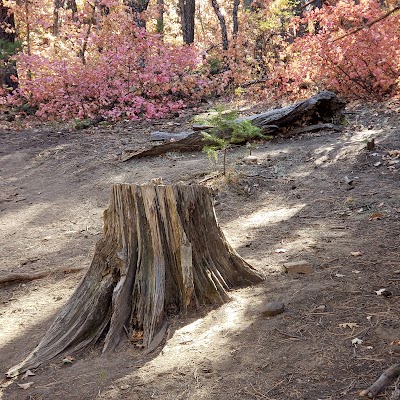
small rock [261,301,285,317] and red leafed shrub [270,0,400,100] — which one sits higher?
red leafed shrub [270,0,400,100]

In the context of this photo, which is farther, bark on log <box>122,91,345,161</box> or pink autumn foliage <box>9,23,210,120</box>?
pink autumn foliage <box>9,23,210,120</box>

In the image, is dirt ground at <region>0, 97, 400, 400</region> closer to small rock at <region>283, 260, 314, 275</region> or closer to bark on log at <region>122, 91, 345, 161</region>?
small rock at <region>283, 260, 314, 275</region>

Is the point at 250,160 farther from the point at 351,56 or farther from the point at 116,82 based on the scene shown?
the point at 116,82

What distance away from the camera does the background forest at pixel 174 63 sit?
10648 mm

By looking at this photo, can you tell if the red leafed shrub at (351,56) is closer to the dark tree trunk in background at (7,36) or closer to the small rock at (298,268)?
the small rock at (298,268)

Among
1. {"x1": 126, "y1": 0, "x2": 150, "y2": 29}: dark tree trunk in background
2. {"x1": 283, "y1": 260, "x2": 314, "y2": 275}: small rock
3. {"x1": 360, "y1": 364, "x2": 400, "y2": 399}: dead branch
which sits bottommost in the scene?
{"x1": 360, "y1": 364, "x2": 400, "y2": 399}: dead branch

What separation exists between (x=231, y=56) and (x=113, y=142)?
24.6 feet

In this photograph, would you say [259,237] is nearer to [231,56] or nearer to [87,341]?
[87,341]

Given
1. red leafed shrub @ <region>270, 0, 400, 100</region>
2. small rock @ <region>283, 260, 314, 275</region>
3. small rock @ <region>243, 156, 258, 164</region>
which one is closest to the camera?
small rock @ <region>283, 260, 314, 275</region>

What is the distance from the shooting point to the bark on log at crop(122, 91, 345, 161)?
363 inches

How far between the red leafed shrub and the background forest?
0.02m

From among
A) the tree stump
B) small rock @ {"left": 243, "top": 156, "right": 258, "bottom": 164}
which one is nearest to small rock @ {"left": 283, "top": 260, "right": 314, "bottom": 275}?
the tree stump

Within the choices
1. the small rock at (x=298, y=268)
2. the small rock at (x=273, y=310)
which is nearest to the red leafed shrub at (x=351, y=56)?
the small rock at (x=298, y=268)

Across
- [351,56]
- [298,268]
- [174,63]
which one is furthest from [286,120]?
[174,63]
